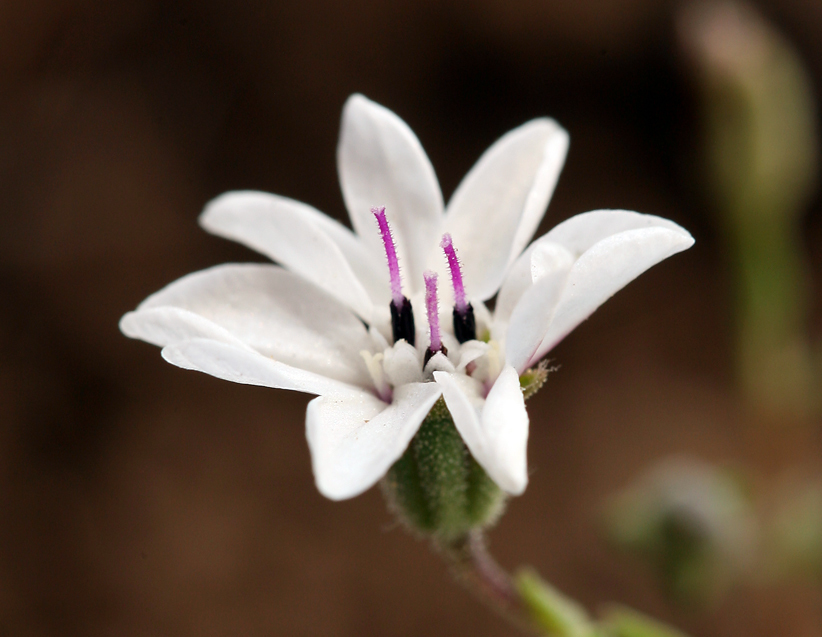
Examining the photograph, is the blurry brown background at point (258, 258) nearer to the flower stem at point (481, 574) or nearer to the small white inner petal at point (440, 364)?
the flower stem at point (481, 574)

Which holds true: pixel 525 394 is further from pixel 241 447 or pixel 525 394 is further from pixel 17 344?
pixel 17 344

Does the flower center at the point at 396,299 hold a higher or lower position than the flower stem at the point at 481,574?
higher

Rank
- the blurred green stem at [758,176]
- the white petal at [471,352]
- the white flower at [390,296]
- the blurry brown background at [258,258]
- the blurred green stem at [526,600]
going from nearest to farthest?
the white flower at [390,296] < the white petal at [471,352] < the blurred green stem at [526,600] < the blurred green stem at [758,176] < the blurry brown background at [258,258]

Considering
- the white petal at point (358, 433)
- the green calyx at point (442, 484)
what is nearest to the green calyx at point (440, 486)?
the green calyx at point (442, 484)

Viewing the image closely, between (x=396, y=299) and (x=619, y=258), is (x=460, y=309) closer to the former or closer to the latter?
(x=396, y=299)

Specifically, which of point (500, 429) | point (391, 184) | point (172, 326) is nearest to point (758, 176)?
point (391, 184)

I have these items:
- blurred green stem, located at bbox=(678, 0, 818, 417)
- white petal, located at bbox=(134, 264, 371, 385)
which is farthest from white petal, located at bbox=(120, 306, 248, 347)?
blurred green stem, located at bbox=(678, 0, 818, 417)
